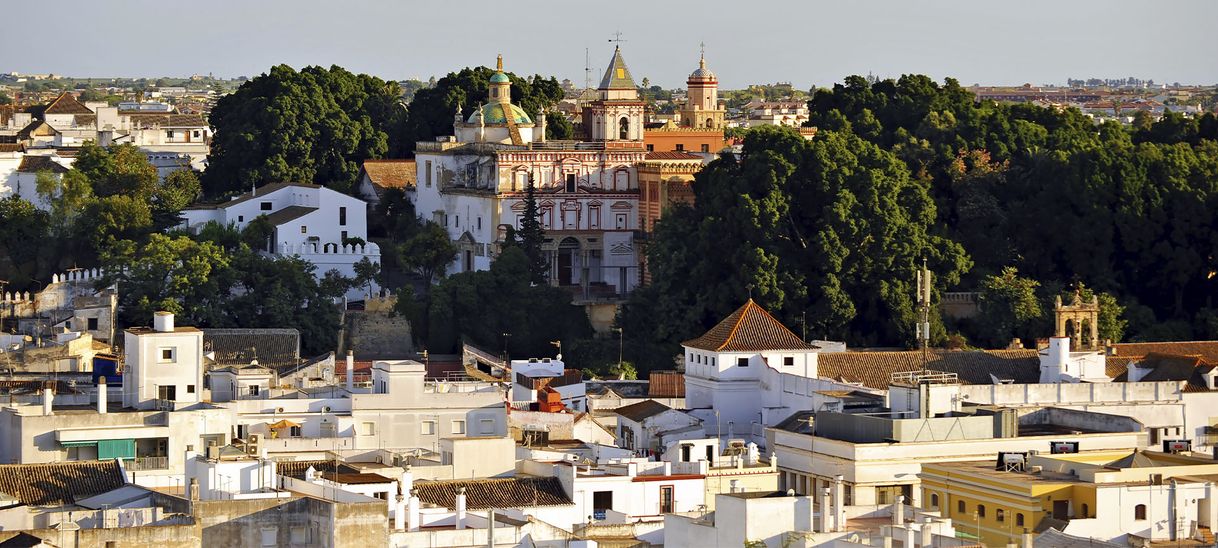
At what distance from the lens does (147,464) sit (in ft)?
133

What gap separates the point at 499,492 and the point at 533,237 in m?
28.8

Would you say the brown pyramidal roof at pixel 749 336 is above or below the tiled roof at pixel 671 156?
below

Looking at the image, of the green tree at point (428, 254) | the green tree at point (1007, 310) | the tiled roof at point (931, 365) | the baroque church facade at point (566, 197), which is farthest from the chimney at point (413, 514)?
the green tree at point (428, 254)

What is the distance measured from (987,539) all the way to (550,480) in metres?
5.93

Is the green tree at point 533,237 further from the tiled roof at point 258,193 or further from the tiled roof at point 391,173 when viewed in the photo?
the tiled roof at point 391,173

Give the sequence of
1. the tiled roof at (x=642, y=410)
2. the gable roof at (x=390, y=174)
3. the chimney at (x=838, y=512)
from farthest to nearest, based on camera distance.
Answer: the gable roof at (x=390, y=174) < the tiled roof at (x=642, y=410) < the chimney at (x=838, y=512)

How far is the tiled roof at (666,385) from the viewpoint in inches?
2087

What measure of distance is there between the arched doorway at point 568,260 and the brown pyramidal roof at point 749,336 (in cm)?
1481

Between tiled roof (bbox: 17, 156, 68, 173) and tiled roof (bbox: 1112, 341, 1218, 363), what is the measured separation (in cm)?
2653

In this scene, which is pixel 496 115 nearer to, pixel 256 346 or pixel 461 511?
pixel 256 346

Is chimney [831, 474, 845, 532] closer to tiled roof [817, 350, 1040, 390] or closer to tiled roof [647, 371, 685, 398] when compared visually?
tiled roof [817, 350, 1040, 390]

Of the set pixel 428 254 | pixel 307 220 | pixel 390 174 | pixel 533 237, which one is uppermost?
pixel 390 174

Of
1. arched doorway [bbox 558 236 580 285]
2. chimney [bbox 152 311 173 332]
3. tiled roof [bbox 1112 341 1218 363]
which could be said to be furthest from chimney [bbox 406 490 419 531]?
arched doorway [bbox 558 236 580 285]

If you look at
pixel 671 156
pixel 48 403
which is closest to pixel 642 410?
pixel 48 403
